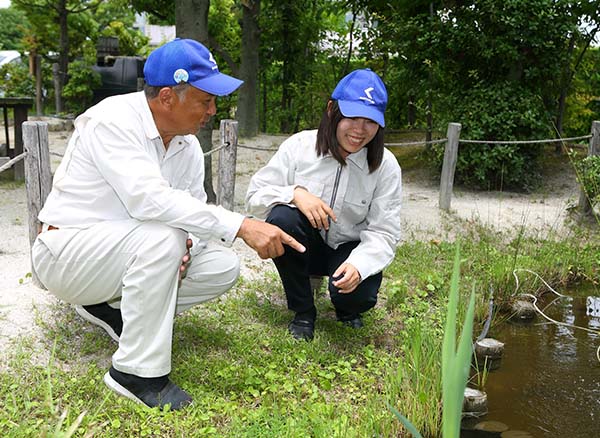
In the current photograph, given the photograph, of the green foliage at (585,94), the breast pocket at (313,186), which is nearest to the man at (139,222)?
the breast pocket at (313,186)

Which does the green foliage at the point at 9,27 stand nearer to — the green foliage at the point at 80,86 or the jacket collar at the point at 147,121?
the green foliage at the point at 80,86

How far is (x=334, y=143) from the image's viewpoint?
313 cm

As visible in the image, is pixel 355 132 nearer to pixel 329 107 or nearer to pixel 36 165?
pixel 329 107

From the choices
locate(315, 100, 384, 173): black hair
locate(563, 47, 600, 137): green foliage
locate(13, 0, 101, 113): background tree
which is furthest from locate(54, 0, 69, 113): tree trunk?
locate(315, 100, 384, 173): black hair

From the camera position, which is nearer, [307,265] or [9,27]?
[307,265]

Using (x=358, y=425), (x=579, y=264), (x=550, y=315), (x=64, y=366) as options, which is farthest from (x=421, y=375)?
(x=579, y=264)

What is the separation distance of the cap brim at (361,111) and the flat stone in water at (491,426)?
4.34 feet

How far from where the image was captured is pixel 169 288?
249 cm

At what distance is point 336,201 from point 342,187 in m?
0.07

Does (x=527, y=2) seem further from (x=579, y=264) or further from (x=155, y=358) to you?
(x=155, y=358)

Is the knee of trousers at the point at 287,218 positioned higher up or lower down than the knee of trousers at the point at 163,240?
lower down

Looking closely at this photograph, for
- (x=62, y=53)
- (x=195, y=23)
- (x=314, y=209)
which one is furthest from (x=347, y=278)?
(x=62, y=53)

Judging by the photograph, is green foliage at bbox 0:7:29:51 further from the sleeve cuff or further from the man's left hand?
the sleeve cuff

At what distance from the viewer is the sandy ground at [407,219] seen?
3336 mm
